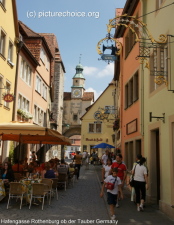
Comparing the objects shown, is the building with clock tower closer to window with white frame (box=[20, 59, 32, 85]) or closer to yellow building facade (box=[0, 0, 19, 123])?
window with white frame (box=[20, 59, 32, 85])

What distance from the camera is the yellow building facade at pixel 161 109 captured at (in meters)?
8.24

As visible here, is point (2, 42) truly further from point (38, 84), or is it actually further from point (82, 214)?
point (82, 214)

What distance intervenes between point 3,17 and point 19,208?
12.5 m

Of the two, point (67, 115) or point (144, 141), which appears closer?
point (144, 141)

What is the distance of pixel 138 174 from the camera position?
365 inches

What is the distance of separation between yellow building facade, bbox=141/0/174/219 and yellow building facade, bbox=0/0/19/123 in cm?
890

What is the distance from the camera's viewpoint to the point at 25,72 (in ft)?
76.7

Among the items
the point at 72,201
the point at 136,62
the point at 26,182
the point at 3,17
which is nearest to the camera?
the point at 26,182

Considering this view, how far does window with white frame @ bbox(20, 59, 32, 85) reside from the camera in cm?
2262

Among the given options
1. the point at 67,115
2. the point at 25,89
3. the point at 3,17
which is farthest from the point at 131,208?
the point at 67,115

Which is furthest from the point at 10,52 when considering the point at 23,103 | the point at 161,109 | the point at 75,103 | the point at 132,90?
the point at 75,103

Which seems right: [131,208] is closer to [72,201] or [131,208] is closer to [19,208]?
[72,201]

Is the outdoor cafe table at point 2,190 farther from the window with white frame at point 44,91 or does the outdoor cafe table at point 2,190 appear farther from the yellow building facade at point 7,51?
the window with white frame at point 44,91

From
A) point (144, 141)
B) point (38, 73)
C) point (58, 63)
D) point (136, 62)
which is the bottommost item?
point (144, 141)
